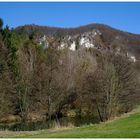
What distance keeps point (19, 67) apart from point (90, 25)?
10976 cm

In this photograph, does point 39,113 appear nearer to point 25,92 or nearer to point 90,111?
point 25,92

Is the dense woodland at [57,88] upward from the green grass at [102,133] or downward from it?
upward

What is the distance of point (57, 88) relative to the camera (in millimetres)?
34875

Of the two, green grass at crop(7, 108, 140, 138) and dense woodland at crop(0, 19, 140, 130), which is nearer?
green grass at crop(7, 108, 140, 138)

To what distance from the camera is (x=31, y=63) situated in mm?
37938

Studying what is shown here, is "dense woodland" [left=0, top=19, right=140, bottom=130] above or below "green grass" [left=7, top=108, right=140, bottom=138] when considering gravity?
above

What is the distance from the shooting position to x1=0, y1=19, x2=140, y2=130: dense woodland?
27.5 meters

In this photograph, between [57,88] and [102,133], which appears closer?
[102,133]

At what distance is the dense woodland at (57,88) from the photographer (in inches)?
1085

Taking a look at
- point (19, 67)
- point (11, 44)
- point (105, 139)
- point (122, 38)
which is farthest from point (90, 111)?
point (122, 38)

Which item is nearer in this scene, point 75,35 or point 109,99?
point 109,99

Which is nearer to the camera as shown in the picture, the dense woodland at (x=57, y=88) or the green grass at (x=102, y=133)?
the green grass at (x=102, y=133)

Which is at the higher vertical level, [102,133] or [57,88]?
[57,88]

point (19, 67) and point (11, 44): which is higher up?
point (11, 44)
